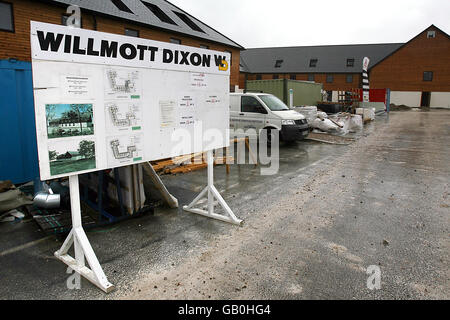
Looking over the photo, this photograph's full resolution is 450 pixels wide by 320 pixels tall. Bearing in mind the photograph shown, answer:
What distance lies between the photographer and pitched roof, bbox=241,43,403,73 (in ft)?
172

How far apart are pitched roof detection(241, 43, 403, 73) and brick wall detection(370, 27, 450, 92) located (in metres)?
3.87

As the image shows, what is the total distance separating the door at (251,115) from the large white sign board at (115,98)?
7463 millimetres

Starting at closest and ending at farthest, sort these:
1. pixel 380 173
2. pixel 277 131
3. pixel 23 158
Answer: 1. pixel 23 158
2. pixel 380 173
3. pixel 277 131

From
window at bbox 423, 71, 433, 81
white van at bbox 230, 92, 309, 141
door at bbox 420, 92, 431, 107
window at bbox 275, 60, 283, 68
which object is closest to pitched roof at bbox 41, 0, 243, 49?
white van at bbox 230, 92, 309, 141

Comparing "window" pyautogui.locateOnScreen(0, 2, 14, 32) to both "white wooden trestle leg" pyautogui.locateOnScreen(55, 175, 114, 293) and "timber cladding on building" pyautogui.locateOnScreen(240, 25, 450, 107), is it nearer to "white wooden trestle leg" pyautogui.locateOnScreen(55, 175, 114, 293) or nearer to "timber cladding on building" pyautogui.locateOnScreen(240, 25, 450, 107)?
"white wooden trestle leg" pyautogui.locateOnScreen(55, 175, 114, 293)

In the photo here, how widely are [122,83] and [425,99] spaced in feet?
168

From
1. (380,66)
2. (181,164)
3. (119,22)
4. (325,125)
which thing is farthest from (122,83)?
(380,66)

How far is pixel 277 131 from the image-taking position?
12.5 metres

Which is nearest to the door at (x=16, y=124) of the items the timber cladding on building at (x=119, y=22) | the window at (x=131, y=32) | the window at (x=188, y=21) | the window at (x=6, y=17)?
the timber cladding on building at (x=119, y=22)

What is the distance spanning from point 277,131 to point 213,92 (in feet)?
24.6

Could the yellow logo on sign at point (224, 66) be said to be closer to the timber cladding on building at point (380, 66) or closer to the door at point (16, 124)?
the door at point (16, 124)
